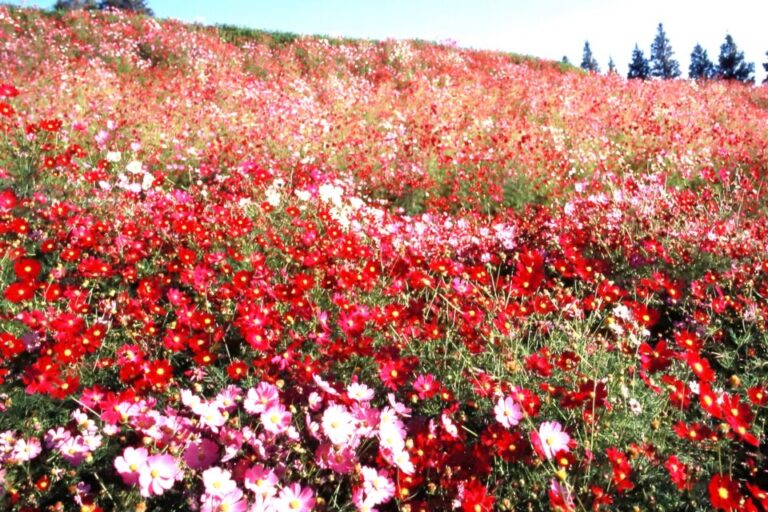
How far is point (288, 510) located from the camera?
1.50 m

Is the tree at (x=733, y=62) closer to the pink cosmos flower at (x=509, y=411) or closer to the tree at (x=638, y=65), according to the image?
the tree at (x=638, y=65)

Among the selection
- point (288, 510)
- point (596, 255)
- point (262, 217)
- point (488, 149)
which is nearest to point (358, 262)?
point (262, 217)

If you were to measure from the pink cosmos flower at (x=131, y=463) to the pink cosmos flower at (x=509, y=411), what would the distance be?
43.9 inches

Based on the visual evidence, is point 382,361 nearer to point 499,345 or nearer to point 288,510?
point 499,345

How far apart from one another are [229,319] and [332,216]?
1.91 metres

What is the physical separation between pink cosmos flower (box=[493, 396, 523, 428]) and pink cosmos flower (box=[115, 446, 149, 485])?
1116 mm

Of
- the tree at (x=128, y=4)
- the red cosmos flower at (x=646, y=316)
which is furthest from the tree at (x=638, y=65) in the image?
the red cosmos flower at (x=646, y=316)

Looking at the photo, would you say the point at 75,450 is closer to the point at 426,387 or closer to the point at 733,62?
the point at 426,387

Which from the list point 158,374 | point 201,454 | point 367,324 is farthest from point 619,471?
point 158,374

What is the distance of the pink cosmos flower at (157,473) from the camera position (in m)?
1.49

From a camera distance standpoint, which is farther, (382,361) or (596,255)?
(596,255)

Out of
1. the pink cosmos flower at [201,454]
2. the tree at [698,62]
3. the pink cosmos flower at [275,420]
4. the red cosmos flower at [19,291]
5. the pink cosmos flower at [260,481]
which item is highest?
the tree at [698,62]

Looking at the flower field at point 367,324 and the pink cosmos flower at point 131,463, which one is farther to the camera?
the flower field at point 367,324

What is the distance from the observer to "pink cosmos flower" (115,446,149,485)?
1.49m
